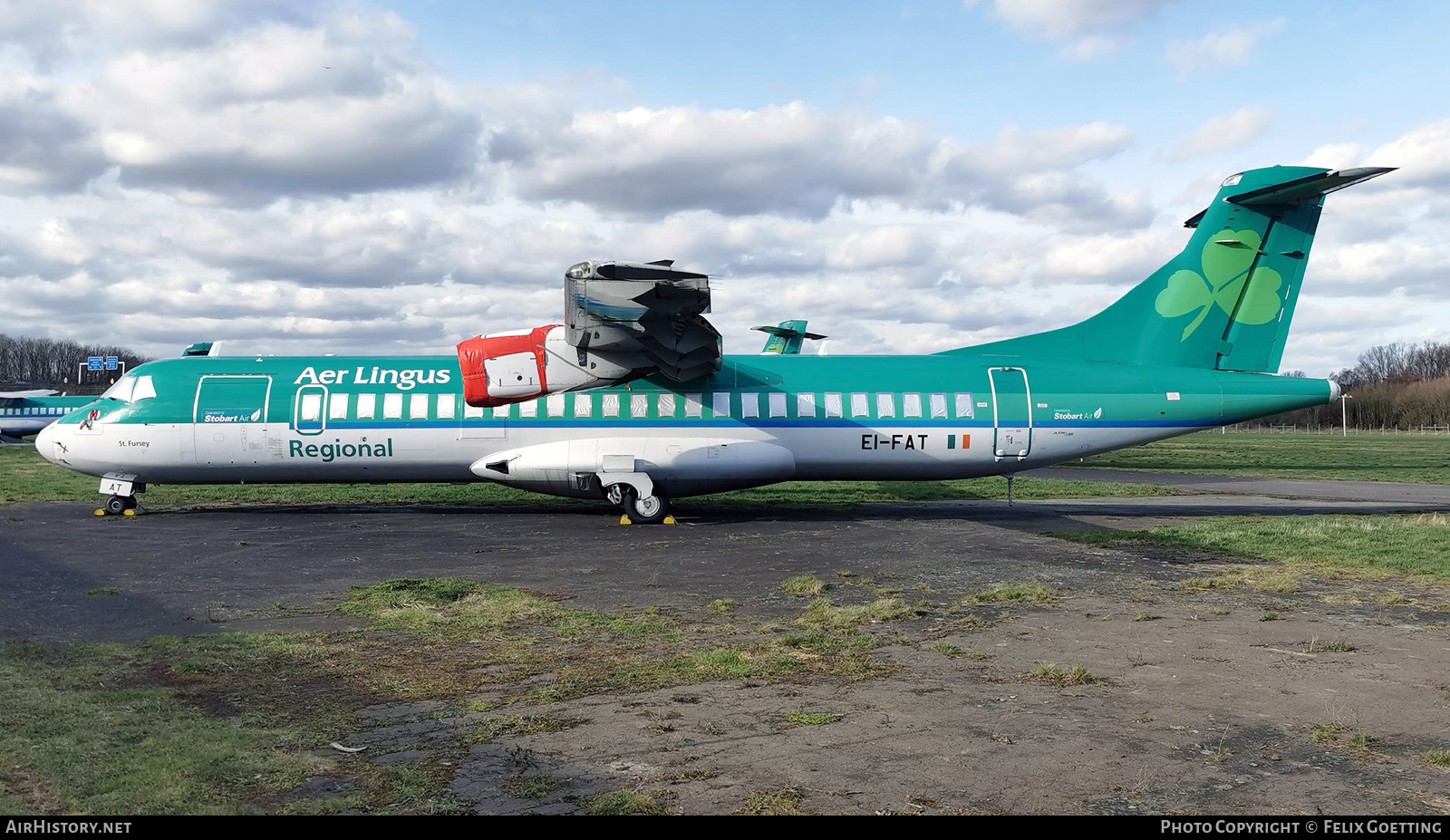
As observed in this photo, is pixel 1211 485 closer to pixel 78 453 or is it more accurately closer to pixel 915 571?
pixel 915 571

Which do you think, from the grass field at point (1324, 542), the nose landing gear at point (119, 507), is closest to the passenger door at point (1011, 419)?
the grass field at point (1324, 542)

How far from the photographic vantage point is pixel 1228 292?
18594 millimetres

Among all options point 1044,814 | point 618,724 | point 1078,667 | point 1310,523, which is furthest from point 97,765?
point 1310,523

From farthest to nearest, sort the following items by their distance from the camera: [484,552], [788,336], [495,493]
Result: 1. [788,336]
2. [495,493]
3. [484,552]

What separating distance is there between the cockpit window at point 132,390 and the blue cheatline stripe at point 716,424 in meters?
2.97

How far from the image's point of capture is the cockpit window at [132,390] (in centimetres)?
1873

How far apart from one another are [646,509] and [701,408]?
2.23m

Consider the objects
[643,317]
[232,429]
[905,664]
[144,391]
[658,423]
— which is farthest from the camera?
[144,391]

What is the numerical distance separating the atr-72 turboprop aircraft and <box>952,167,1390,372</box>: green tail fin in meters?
0.03

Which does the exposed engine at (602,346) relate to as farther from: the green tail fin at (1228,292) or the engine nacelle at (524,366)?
the green tail fin at (1228,292)

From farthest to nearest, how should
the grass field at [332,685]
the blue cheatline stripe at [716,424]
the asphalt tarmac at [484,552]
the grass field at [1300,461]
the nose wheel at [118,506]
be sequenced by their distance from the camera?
1. the grass field at [1300,461]
2. the nose wheel at [118,506]
3. the blue cheatline stripe at [716,424]
4. the asphalt tarmac at [484,552]
5. the grass field at [332,685]

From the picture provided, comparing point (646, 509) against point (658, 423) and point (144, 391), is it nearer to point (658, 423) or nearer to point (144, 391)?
point (658, 423)

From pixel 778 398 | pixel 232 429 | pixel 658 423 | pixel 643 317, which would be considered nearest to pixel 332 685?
pixel 643 317

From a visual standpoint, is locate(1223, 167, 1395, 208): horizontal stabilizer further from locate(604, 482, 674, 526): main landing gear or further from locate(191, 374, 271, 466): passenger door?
locate(191, 374, 271, 466): passenger door
